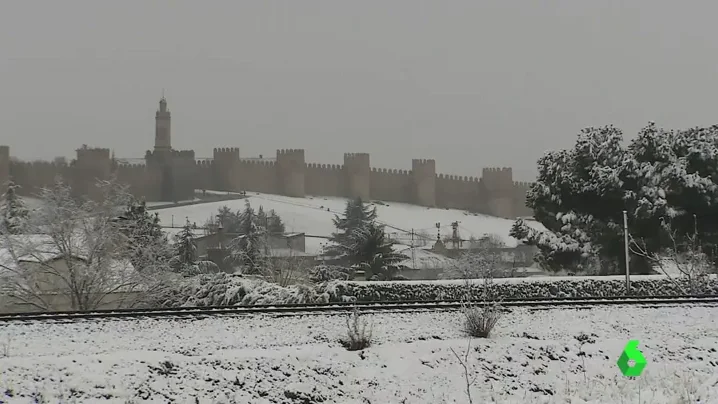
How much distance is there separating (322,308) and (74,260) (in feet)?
32.2

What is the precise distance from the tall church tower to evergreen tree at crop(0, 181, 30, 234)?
34.6 meters

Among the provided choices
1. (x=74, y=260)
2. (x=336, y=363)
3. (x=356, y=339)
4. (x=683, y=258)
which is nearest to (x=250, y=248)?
(x=74, y=260)

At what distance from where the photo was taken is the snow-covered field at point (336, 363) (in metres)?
7.25

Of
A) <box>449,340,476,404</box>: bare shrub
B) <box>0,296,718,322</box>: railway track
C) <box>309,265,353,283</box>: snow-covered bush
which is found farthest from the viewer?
<box>309,265,353,283</box>: snow-covered bush

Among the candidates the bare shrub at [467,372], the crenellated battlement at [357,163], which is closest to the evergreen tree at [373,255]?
the bare shrub at [467,372]

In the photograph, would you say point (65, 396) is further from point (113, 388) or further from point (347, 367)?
point (347, 367)

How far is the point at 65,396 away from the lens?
22.5 ft

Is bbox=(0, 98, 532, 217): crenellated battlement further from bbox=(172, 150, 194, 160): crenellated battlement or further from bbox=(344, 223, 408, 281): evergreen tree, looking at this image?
bbox=(344, 223, 408, 281): evergreen tree

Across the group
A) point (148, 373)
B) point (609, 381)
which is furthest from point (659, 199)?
point (148, 373)

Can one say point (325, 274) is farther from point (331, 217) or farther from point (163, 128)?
point (163, 128)

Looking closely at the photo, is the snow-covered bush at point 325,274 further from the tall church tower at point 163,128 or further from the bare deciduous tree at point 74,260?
the tall church tower at point 163,128

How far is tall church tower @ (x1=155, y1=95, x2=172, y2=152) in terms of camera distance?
78.0 metres
